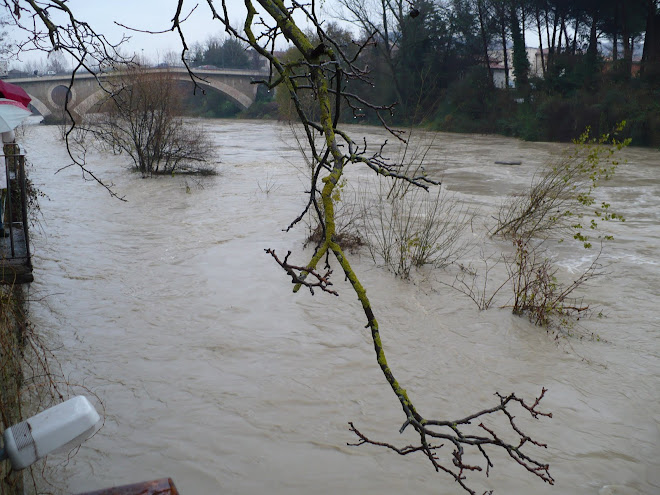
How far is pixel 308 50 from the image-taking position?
5.93 ft

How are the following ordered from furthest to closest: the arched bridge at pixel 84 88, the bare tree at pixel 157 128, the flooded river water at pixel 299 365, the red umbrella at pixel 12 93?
1. the arched bridge at pixel 84 88
2. the bare tree at pixel 157 128
3. the red umbrella at pixel 12 93
4. the flooded river water at pixel 299 365

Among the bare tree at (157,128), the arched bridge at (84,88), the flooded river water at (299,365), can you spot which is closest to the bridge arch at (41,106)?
the arched bridge at (84,88)

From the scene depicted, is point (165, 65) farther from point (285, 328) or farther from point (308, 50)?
point (308, 50)

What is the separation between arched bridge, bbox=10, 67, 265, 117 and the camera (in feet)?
123

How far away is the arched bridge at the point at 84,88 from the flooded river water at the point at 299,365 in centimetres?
2434

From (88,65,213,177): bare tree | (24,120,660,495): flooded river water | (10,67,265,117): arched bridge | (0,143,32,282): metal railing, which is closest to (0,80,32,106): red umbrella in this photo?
(0,143,32,282): metal railing

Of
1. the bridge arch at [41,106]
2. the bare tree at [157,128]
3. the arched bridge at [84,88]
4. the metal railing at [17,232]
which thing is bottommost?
the metal railing at [17,232]

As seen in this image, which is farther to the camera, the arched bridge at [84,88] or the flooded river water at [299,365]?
the arched bridge at [84,88]

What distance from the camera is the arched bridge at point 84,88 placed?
3756 centimetres

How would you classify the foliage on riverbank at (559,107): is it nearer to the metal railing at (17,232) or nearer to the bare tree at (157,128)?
the bare tree at (157,128)

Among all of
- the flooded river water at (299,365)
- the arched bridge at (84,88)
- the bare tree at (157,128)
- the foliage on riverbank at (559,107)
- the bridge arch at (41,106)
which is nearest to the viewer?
the flooded river water at (299,365)

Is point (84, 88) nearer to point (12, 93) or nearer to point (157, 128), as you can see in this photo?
point (157, 128)

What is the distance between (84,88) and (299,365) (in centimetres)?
3972

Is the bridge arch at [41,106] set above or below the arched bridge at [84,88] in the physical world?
below
